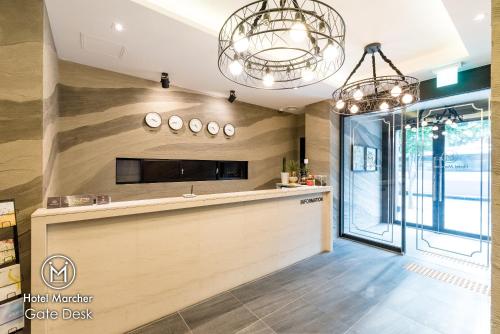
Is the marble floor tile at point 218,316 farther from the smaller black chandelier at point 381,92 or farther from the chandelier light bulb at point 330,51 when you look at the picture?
the smaller black chandelier at point 381,92

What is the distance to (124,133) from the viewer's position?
362cm

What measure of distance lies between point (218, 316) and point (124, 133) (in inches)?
117

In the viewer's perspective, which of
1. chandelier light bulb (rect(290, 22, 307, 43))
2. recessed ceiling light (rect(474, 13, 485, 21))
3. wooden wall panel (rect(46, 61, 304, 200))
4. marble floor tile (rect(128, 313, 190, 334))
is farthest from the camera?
wooden wall panel (rect(46, 61, 304, 200))

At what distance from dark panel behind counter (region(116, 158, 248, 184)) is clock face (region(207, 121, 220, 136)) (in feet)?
1.94

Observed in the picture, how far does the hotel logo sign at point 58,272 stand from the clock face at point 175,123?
9.00 ft

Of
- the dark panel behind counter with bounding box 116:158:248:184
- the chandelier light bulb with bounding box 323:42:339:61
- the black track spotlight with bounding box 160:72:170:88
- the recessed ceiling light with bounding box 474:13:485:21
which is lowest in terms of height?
the dark panel behind counter with bounding box 116:158:248:184

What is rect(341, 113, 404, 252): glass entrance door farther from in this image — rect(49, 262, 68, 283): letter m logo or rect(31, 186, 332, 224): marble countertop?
rect(49, 262, 68, 283): letter m logo

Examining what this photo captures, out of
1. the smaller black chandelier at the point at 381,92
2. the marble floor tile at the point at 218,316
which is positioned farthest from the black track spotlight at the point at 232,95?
the marble floor tile at the point at 218,316

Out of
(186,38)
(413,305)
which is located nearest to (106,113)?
(186,38)

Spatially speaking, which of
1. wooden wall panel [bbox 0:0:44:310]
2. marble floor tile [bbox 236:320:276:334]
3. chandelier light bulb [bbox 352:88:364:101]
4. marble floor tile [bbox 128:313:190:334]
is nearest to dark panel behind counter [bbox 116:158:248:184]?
wooden wall panel [bbox 0:0:44:310]

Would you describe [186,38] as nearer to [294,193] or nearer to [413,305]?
[294,193]

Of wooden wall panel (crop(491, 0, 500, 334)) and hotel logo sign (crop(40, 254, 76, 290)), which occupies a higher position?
wooden wall panel (crop(491, 0, 500, 334))

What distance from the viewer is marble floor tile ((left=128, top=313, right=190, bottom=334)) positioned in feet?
6.50

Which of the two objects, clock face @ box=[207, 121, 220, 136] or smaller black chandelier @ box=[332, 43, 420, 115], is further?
clock face @ box=[207, 121, 220, 136]
